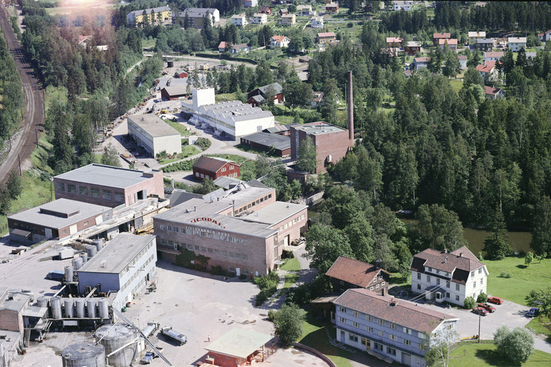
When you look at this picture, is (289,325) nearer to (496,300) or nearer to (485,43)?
(496,300)

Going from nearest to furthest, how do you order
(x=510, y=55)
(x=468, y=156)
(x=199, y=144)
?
(x=468, y=156)
(x=199, y=144)
(x=510, y=55)

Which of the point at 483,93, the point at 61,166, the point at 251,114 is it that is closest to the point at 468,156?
the point at 483,93

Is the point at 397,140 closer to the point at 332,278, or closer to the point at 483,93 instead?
the point at 483,93

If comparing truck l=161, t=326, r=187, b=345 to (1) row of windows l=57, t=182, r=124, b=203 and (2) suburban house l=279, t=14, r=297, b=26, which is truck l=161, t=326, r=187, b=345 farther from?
(2) suburban house l=279, t=14, r=297, b=26

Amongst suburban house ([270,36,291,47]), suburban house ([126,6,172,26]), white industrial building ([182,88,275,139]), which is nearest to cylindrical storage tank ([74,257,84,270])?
white industrial building ([182,88,275,139])

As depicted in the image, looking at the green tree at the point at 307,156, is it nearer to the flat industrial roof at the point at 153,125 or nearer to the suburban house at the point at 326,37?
the flat industrial roof at the point at 153,125

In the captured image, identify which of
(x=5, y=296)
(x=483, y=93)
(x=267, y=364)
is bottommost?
(x=267, y=364)
